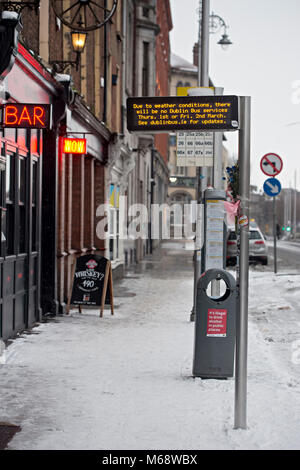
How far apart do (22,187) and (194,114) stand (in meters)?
5.72

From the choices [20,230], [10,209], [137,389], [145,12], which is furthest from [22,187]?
[145,12]

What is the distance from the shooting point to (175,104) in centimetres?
582

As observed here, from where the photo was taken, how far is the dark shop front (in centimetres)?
907

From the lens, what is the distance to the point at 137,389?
7.25 m

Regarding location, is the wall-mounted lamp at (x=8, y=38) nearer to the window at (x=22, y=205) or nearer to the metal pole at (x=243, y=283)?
the window at (x=22, y=205)

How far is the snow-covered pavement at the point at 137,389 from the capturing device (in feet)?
18.4

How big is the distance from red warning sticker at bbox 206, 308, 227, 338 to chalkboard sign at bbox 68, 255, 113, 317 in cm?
551

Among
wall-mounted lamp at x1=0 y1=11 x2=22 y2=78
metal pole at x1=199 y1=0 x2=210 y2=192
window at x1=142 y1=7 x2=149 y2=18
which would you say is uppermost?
window at x1=142 y1=7 x2=149 y2=18

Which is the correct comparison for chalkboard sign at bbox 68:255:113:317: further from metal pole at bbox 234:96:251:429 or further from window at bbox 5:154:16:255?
metal pole at bbox 234:96:251:429

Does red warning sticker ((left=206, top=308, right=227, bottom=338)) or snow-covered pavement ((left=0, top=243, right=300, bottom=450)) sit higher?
red warning sticker ((left=206, top=308, right=227, bottom=338))

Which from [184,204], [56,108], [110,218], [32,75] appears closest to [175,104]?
[32,75]

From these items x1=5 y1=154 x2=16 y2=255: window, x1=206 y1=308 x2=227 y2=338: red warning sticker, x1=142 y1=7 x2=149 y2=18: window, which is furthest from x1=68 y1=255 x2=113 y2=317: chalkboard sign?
x1=142 y1=7 x2=149 y2=18: window

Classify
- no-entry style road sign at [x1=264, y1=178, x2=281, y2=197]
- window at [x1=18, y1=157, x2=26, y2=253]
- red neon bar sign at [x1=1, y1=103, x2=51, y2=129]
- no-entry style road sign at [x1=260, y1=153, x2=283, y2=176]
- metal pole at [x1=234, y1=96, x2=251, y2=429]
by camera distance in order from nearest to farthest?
metal pole at [x1=234, y1=96, x2=251, y2=429] < red neon bar sign at [x1=1, y1=103, x2=51, y2=129] < window at [x1=18, y1=157, x2=26, y2=253] < no-entry style road sign at [x1=260, y1=153, x2=283, y2=176] < no-entry style road sign at [x1=264, y1=178, x2=281, y2=197]

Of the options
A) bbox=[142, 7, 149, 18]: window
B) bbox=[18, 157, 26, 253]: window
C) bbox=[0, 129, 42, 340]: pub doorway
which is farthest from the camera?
bbox=[142, 7, 149, 18]: window
